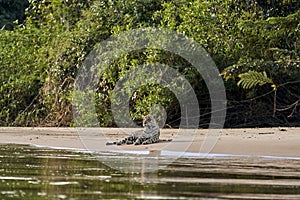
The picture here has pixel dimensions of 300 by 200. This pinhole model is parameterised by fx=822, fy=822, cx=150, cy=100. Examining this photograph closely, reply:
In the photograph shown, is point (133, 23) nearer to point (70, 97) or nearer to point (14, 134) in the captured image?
point (70, 97)

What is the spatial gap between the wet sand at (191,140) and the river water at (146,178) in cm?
103

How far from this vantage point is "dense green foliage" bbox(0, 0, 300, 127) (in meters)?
14.8

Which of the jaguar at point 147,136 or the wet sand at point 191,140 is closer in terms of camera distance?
the wet sand at point 191,140

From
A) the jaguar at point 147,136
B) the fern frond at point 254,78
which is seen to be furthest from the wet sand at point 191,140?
the fern frond at point 254,78

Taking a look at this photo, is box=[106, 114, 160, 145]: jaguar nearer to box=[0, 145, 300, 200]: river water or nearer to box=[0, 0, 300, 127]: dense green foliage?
box=[0, 0, 300, 127]: dense green foliage

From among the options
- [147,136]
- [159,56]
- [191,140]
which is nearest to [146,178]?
[147,136]

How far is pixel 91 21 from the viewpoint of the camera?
61.6ft

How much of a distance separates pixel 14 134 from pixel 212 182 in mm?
9876

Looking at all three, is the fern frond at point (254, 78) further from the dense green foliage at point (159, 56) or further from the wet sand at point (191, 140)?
the wet sand at point (191, 140)

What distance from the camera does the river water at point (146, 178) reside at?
20.0 feet

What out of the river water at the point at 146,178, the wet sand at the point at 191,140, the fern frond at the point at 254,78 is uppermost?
the fern frond at the point at 254,78

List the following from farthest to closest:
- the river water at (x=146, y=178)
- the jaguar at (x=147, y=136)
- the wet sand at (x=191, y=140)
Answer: the jaguar at (x=147, y=136)
the wet sand at (x=191, y=140)
the river water at (x=146, y=178)

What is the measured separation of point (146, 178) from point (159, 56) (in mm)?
8960

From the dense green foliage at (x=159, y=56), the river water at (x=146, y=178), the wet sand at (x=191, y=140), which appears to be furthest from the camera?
the dense green foliage at (x=159, y=56)
